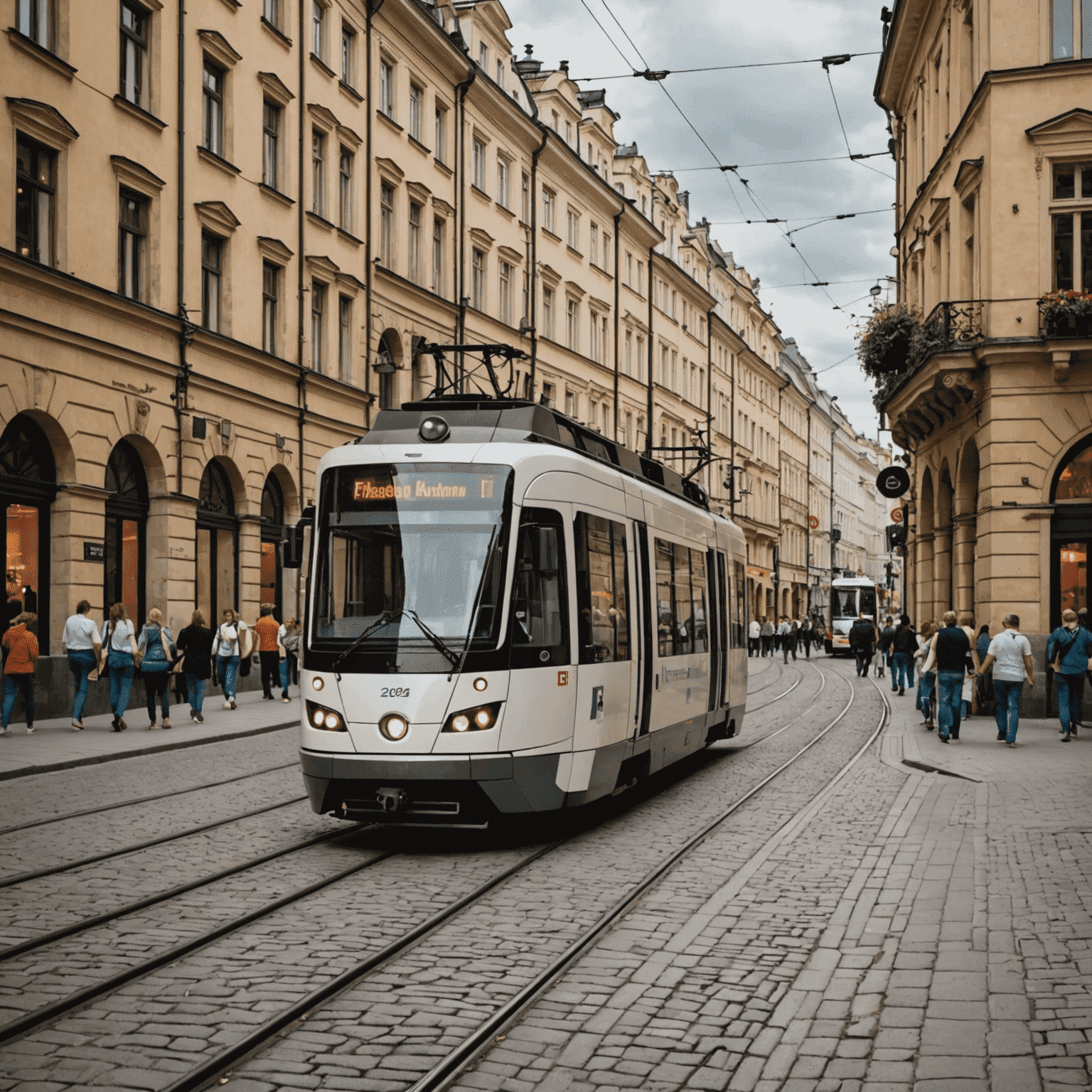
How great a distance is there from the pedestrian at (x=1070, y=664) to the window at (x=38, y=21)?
1648 cm

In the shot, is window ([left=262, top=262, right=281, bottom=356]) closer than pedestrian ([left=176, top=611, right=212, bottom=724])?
No

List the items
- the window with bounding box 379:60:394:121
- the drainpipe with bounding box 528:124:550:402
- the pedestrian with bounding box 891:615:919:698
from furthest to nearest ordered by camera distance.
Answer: the drainpipe with bounding box 528:124:550:402
the window with bounding box 379:60:394:121
the pedestrian with bounding box 891:615:919:698

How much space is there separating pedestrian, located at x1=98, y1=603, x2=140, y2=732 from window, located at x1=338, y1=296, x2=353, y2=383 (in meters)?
A: 13.2

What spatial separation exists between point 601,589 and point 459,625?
1.73 m

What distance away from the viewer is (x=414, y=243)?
3644 cm

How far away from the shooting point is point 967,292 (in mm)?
24859

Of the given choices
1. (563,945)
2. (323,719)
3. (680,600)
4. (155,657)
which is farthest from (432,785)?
(155,657)

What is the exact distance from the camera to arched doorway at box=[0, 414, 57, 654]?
20703 mm

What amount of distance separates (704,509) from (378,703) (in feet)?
25.4

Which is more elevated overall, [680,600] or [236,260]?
[236,260]

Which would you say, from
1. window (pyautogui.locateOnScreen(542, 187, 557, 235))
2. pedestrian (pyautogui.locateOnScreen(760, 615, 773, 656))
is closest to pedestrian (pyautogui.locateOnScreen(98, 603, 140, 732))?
window (pyautogui.locateOnScreen(542, 187, 557, 235))

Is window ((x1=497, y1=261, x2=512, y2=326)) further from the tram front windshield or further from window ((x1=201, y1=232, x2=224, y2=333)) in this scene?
the tram front windshield

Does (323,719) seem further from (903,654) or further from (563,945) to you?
(903,654)

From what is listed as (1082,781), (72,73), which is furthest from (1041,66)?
(72,73)
